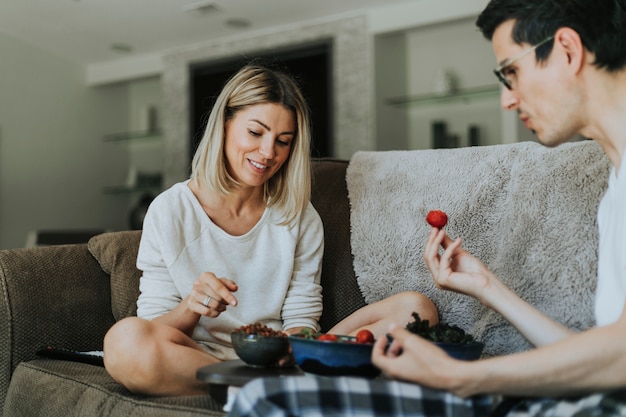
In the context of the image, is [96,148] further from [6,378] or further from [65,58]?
[6,378]

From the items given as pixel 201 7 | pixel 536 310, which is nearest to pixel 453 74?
pixel 201 7

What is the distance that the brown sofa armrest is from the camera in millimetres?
1655

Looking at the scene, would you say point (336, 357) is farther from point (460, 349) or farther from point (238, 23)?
point (238, 23)

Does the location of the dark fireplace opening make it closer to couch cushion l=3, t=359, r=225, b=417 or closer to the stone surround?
the stone surround

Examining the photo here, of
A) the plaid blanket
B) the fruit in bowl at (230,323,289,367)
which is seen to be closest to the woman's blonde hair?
Result: the fruit in bowl at (230,323,289,367)

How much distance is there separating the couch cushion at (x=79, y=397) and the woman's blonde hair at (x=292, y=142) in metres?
0.58

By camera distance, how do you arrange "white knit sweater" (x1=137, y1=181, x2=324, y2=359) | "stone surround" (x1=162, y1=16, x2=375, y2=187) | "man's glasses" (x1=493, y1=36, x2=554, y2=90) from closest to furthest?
1. "man's glasses" (x1=493, y1=36, x2=554, y2=90)
2. "white knit sweater" (x1=137, y1=181, x2=324, y2=359)
3. "stone surround" (x1=162, y1=16, x2=375, y2=187)

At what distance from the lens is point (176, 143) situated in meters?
5.54

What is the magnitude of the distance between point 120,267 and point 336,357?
948mm

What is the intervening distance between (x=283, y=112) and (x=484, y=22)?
25.9 inches

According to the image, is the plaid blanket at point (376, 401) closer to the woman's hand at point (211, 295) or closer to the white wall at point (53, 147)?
the woman's hand at point (211, 295)

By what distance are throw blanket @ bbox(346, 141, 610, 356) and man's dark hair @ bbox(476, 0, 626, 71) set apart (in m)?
0.45

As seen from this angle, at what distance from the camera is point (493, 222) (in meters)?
1.68

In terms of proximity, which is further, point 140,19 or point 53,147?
point 53,147
